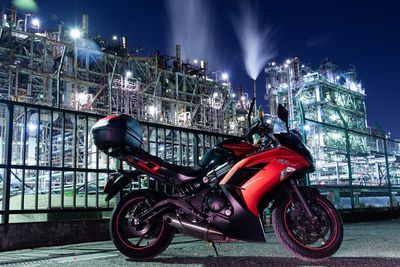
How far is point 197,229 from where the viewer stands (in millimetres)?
3211

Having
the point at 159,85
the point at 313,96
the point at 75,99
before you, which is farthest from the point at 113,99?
the point at 313,96

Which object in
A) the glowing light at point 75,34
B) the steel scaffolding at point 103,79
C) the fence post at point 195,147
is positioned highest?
the glowing light at point 75,34

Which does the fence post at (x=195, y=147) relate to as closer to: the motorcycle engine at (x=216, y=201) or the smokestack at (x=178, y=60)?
the motorcycle engine at (x=216, y=201)

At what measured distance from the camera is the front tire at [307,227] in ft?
10.2

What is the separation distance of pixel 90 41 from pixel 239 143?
26817 mm

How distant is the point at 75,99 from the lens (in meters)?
25.6

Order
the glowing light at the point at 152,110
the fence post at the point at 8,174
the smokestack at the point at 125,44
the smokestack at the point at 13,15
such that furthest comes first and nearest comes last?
the smokestack at the point at 125,44 < the glowing light at the point at 152,110 < the smokestack at the point at 13,15 < the fence post at the point at 8,174

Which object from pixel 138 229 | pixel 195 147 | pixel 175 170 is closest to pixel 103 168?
pixel 195 147

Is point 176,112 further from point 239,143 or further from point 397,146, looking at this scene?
point 239,143

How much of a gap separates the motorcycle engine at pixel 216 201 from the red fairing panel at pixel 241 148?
0.38 meters

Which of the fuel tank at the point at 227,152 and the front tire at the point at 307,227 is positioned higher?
the fuel tank at the point at 227,152

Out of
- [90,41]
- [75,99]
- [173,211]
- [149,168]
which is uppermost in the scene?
[90,41]

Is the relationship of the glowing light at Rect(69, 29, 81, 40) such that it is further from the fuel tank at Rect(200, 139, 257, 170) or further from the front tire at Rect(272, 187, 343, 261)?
the front tire at Rect(272, 187, 343, 261)

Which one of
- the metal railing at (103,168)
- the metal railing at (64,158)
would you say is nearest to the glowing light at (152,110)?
the metal railing at (103,168)
